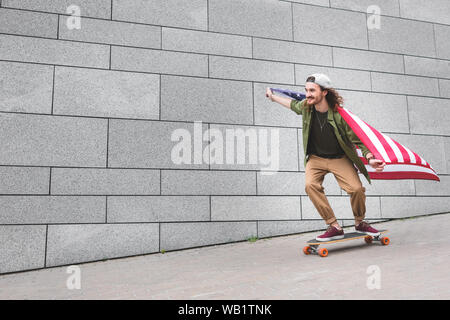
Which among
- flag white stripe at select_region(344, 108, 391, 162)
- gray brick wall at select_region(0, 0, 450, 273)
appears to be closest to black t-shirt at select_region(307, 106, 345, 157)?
flag white stripe at select_region(344, 108, 391, 162)

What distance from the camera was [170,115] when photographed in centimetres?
610

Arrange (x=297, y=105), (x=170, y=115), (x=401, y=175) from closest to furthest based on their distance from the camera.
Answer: (x=297, y=105), (x=401, y=175), (x=170, y=115)

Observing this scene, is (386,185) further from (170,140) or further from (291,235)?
(170,140)

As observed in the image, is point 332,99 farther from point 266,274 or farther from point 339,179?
point 266,274

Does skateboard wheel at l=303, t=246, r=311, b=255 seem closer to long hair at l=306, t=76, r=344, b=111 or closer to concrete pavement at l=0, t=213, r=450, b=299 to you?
concrete pavement at l=0, t=213, r=450, b=299

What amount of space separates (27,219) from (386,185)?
5654 millimetres

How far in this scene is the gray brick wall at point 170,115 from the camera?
546 cm

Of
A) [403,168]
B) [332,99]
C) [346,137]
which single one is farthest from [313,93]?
[403,168]

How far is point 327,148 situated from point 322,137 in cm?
15

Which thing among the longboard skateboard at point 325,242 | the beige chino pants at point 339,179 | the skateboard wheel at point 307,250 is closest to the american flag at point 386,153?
the beige chino pants at point 339,179

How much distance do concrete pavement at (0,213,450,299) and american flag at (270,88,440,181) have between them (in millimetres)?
874
